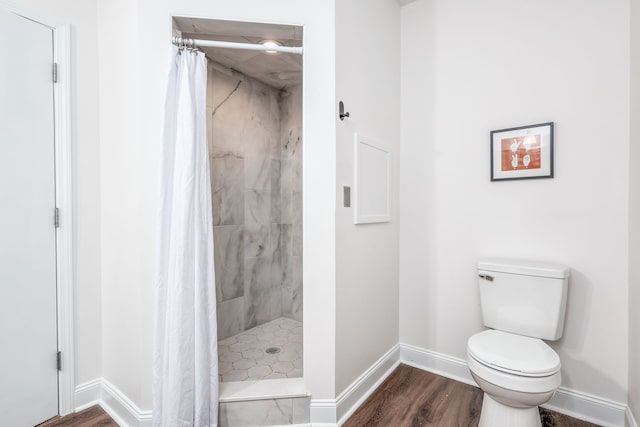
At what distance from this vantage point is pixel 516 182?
6.10 ft

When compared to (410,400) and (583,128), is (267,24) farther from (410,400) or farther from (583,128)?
(410,400)

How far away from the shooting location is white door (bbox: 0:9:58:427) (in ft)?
→ 4.98

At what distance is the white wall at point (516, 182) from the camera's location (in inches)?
63.6

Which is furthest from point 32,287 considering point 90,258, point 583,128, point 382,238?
point 583,128

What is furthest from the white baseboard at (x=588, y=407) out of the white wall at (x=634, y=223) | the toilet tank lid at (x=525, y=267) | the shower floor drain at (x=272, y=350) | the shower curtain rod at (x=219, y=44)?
the shower curtain rod at (x=219, y=44)

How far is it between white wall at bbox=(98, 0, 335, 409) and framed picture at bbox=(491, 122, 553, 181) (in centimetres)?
108

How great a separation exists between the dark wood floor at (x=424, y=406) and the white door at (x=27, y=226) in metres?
1.67

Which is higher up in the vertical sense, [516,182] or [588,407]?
[516,182]

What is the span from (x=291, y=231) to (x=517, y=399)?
6.81ft

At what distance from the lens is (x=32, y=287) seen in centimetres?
161

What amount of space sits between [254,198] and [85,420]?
180 centimetres

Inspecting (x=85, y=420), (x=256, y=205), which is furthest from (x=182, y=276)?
(x=256, y=205)

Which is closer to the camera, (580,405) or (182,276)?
(182,276)

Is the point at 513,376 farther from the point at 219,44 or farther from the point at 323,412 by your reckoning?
the point at 219,44
